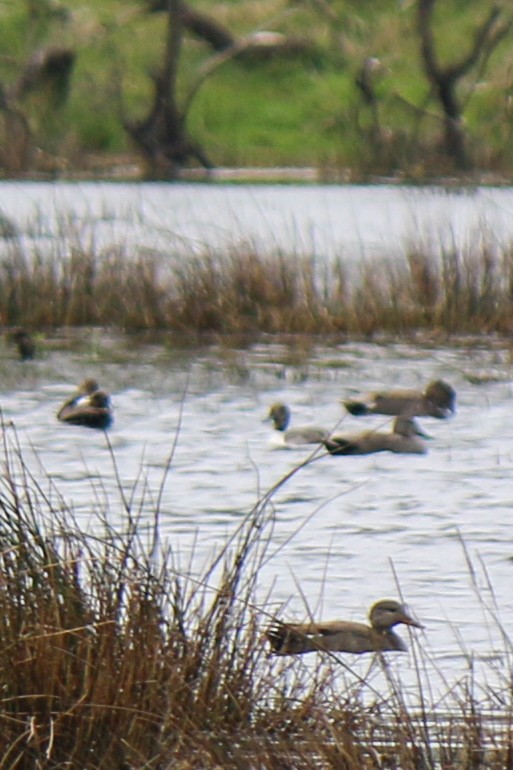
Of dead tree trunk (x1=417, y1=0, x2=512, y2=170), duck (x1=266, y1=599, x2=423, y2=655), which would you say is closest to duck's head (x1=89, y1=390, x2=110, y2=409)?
duck (x1=266, y1=599, x2=423, y2=655)

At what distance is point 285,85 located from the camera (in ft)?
128

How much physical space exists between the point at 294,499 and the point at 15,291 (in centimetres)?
667

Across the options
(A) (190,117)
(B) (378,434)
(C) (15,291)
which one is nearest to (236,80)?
(A) (190,117)

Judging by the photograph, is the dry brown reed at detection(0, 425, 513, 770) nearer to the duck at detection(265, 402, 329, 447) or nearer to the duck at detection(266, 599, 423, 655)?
the duck at detection(266, 599, 423, 655)

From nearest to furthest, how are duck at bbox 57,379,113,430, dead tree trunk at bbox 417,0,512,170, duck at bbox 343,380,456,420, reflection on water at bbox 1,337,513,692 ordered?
reflection on water at bbox 1,337,513,692
duck at bbox 57,379,113,430
duck at bbox 343,380,456,420
dead tree trunk at bbox 417,0,512,170

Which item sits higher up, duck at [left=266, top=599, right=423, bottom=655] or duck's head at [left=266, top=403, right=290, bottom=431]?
duck at [left=266, top=599, right=423, bottom=655]

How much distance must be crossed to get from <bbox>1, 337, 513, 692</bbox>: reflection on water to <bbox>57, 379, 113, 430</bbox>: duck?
0.06 m

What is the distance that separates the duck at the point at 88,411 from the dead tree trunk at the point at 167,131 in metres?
20.7

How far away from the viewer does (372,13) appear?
42.0 meters

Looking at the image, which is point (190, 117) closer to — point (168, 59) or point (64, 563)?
point (168, 59)

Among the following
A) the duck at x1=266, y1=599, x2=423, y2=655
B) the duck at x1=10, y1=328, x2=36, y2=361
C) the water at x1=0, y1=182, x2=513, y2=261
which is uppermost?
the duck at x1=266, y1=599, x2=423, y2=655

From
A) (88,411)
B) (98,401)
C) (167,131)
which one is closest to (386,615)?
(88,411)

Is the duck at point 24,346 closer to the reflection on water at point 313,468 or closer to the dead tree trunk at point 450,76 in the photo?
the reflection on water at point 313,468

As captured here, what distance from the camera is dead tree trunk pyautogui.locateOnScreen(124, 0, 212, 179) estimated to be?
31.6 metres
